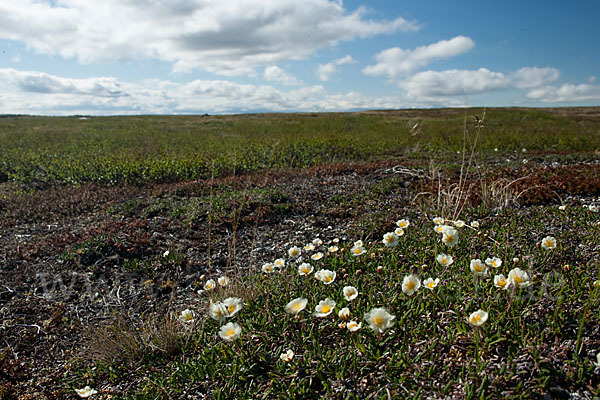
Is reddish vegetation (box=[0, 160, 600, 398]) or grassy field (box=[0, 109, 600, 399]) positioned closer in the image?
grassy field (box=[0, 109, 600, 399])

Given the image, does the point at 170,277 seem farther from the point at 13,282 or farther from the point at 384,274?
the point at 384,274

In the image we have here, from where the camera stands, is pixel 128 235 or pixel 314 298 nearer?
pixel 314 298

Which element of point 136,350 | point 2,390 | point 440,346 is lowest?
point 2,390

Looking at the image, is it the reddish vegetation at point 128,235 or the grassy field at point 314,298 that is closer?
the grassy field at point 314,298

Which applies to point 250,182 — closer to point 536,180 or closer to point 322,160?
point 322,160

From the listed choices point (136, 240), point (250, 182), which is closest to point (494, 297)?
point (136, 240)

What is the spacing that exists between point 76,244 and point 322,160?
355 inches

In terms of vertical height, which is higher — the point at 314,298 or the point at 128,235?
the point at 314,298

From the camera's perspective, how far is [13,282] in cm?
474

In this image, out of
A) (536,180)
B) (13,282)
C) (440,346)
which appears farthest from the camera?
(536,180)

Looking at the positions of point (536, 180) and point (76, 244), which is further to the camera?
point (536, 180)

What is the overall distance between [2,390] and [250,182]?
6756mm

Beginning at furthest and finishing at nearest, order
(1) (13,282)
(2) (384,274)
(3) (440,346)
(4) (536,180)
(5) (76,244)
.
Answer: (4) (536,180)
(5) (76,244)
(1) (13,282)
(2) (384,274)
(3) (440,346)

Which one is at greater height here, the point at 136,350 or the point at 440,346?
the point at 440,346
